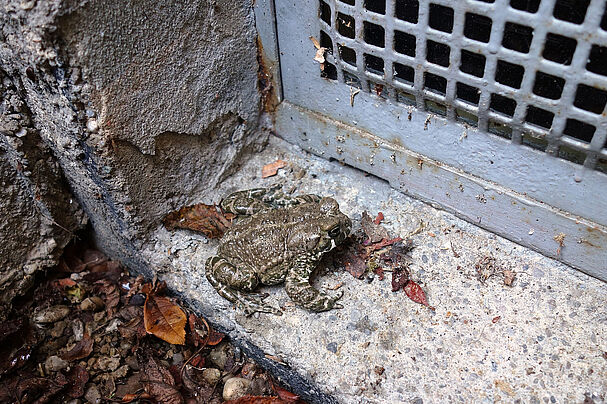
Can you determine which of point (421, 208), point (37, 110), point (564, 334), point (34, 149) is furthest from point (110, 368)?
point (564, 334)

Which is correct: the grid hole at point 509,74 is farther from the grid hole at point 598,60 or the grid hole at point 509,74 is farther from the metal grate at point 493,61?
the grid hole at point 598,60

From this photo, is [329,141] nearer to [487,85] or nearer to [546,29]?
[487,85]

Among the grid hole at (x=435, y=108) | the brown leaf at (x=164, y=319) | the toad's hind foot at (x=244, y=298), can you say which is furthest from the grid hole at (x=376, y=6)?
the brown leaf at (x=164, y=319)

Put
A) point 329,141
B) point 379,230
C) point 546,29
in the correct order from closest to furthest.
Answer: point 546,29 → point 379,230 → point 329,141

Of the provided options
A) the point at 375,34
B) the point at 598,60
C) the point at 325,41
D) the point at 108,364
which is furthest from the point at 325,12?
the point at 108,364

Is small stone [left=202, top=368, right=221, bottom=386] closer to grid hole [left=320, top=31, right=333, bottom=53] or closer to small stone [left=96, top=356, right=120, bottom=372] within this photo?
small stone [left=96, top=356, right=120, bottom=372]

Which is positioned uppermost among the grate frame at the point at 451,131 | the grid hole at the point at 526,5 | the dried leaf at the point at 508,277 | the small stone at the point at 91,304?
the grid hole at the point at 526,5
